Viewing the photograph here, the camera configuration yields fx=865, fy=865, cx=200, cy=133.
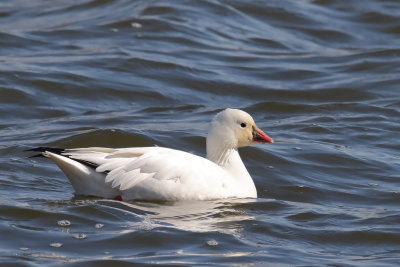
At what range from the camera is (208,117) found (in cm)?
1144

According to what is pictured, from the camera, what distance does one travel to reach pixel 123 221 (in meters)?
7.13

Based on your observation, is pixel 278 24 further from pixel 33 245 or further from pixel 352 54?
pixel 33 245

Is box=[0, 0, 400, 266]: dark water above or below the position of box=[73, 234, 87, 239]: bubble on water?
above

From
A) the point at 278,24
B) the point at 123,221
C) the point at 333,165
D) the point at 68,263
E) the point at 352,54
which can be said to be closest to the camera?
the point at 68,263

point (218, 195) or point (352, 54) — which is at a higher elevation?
point (352, 54)

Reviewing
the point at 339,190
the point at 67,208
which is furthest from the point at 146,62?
the point at 67,208

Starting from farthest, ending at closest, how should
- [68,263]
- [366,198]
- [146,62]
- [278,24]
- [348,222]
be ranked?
[278,24] < [146,62] < [366,198] < [348,222] < [68,263]

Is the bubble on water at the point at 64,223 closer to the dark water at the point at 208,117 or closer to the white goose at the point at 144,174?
the dark water at the point at 208,117

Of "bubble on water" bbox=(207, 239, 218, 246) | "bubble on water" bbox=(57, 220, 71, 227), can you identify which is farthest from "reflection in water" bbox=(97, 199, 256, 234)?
"bubble on water" bbox=(57, 220, 71, 227)

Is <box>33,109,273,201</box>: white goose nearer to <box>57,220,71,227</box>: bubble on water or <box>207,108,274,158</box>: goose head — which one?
<box>207,108,274,158</box>: goose head

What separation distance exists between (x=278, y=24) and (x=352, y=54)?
1995 mm

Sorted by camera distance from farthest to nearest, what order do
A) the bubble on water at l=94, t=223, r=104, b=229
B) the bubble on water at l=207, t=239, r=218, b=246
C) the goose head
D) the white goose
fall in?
the goose head, the white goose, the bubble on water at l=94, t=223, r=104, b=229, the bubble on water at l=207, t=239, r=218, b=246

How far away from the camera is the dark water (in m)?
6.79

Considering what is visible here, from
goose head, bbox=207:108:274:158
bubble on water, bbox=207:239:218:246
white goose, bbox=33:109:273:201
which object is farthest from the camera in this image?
goose head, bbox=207:108:274:158
